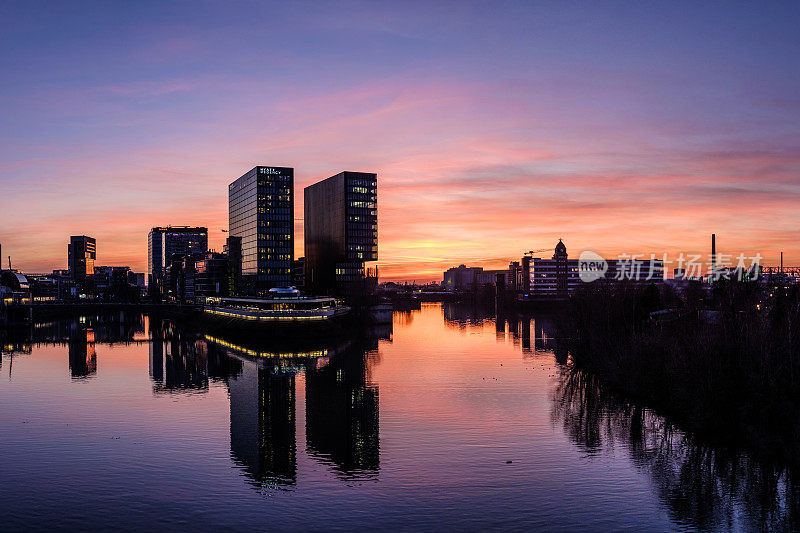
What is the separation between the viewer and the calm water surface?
3481cm

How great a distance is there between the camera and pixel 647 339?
2557 inches

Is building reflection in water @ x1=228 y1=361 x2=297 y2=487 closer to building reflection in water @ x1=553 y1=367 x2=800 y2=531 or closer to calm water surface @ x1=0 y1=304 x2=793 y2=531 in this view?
calm water surface @ x1=0 y1=304 x2=793 y2=531

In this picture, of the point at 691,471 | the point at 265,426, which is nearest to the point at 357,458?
the point at 265,426

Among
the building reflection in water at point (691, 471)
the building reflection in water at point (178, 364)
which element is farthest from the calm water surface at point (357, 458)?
the building reflection in water at point (178, 364)

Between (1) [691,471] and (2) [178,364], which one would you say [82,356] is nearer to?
(2) [178,364]

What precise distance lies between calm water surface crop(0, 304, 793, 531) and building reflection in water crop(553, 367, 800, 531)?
0.17 meters

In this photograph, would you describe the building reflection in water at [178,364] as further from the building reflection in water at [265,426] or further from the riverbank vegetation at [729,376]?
the riverbank vegetation at [729,376]

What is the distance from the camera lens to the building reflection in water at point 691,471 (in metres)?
34.8

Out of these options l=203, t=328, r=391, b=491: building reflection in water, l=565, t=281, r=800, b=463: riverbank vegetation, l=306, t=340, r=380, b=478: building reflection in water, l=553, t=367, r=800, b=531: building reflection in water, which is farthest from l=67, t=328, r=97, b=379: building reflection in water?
l=565, t=281, r=800, b=463: riverbank vegetation

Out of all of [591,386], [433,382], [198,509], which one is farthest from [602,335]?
[198,509]

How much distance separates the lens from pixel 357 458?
44.9 m

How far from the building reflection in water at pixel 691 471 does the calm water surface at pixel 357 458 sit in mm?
171

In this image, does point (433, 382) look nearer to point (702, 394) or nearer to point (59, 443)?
point (702, 394)

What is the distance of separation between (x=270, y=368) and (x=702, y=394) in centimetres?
6366
